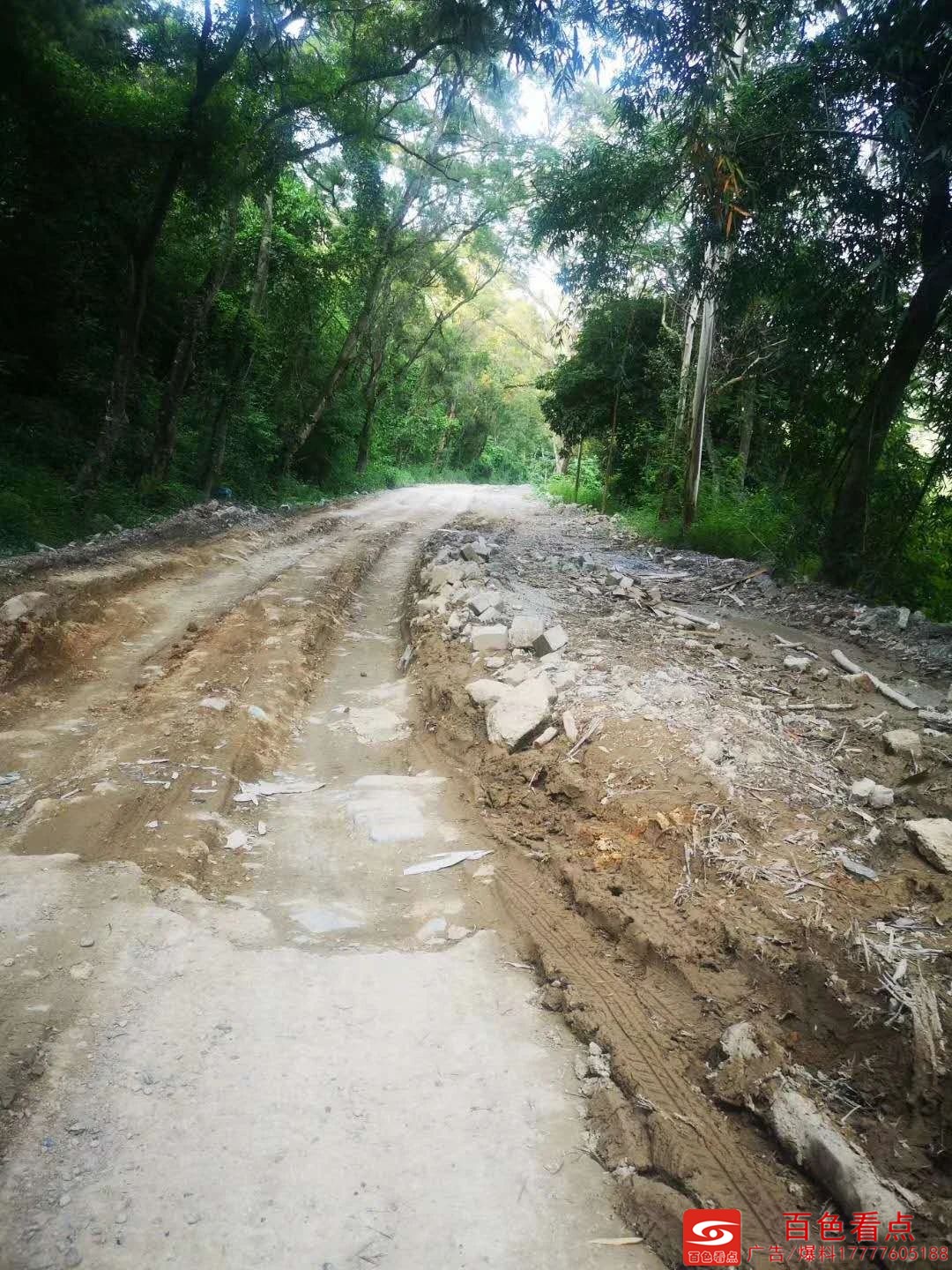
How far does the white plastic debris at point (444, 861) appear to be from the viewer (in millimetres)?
3422

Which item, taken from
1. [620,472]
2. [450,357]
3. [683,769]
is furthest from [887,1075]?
[450,357]

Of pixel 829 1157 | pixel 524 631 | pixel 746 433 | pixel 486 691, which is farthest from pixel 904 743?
pixel 746 433

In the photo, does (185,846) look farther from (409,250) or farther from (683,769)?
(409,250)

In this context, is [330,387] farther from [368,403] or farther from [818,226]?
[818,226]

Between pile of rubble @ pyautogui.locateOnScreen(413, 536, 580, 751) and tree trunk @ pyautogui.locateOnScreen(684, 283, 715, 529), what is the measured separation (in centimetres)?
475

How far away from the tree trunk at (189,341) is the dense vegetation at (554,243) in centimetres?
5

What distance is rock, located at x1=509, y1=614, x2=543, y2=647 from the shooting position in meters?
5.48

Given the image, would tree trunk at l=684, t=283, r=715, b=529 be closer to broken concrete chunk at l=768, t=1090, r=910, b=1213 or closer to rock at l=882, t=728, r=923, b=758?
rock at l=882, t=728, r=923, b=758

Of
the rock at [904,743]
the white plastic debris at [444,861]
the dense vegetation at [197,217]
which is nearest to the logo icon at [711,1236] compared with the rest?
the white plastic debris at [444,861]

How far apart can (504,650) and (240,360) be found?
1066 cm

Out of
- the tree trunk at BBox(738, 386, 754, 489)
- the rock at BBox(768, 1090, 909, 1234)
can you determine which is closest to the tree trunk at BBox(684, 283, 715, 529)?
the tree trunk at BBox(738, 386, 754, 489)

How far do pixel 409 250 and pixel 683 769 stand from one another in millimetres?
19943

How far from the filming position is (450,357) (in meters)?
32.7

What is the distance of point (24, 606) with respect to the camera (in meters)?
5.57
